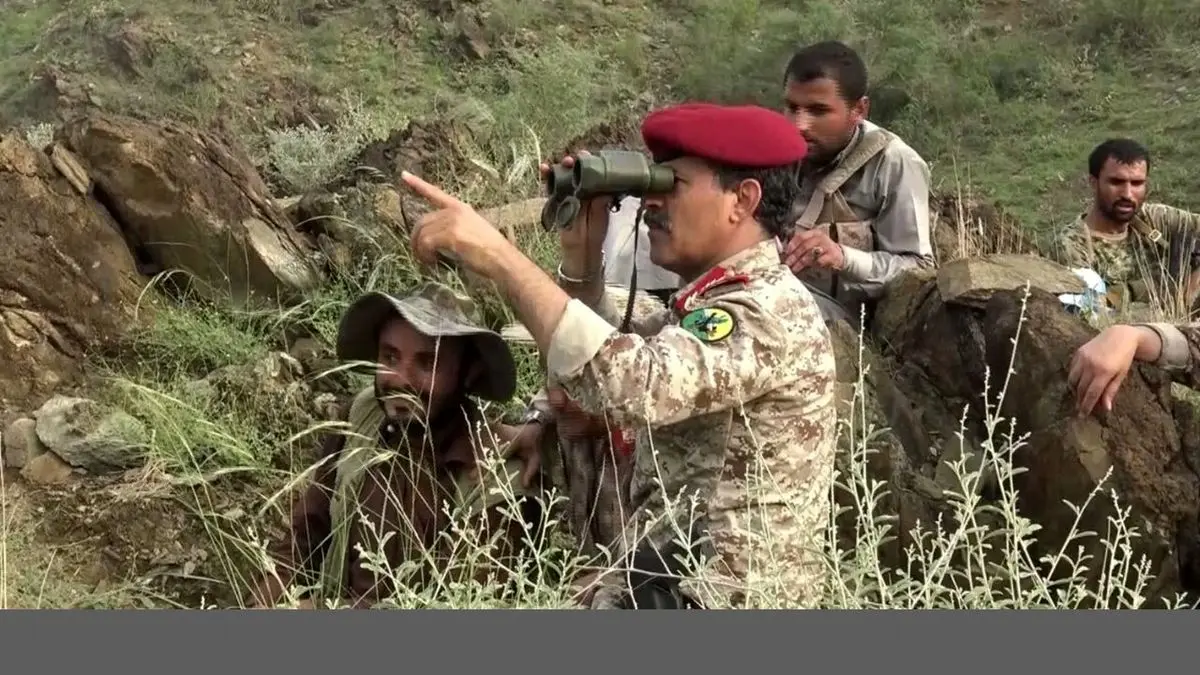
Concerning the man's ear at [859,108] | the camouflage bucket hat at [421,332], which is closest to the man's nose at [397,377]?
the camouflage bucket hat at [421,332]

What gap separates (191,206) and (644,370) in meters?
3.41

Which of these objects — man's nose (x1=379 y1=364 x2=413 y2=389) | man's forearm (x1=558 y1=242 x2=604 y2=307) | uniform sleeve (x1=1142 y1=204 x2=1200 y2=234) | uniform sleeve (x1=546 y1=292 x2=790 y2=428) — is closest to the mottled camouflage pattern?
uniform sleeve (x1=546 y1=292 x2=790 y2=428)

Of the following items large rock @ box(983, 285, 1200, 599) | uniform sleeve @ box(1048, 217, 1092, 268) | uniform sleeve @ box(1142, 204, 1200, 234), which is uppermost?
large rock @ box(983, 285, 1200, 599)

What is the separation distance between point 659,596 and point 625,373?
445mm

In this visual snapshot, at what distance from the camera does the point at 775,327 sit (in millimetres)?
2516

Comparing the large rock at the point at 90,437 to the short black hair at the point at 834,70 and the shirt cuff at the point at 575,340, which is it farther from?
the shirt cuff at the point at 575,340

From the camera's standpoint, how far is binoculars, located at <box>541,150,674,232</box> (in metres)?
2.61

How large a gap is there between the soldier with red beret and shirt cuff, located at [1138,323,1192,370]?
3.53ft

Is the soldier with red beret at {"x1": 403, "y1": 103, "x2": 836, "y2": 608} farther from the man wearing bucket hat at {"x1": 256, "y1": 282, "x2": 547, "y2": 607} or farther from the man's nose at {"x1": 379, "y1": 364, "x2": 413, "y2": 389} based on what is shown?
the man's nose at {"x1": 379, "y1": 364, "x2": 413, "y2": 389}


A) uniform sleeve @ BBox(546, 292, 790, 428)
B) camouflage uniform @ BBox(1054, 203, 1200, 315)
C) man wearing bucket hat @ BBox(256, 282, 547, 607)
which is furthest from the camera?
camouflage uniform @ BBox(1054, 203, 1200, 315)

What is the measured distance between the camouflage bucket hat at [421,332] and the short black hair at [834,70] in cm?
151

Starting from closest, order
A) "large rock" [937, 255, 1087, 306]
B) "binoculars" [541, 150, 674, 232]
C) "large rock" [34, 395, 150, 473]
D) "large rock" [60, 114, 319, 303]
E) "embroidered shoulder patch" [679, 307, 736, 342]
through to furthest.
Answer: "embroidered shoulder patch" [679, 307, 736, 342], "binoculars" [541, 150, 674, 232], "large rock" [937, 255, 1087, 306], "large rock" [34, 395, 150, 473], "large rock" [60, 114, 319, 303]

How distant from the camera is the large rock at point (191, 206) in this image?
530 cm

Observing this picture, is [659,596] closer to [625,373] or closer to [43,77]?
[625,373]
